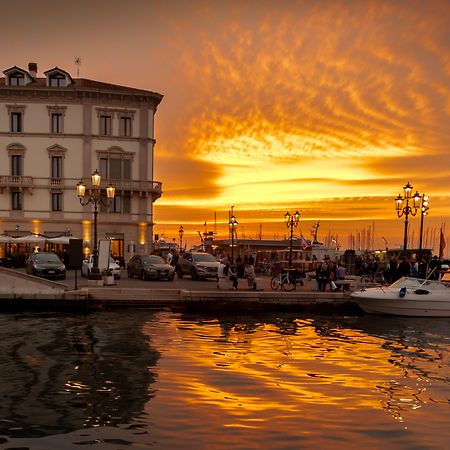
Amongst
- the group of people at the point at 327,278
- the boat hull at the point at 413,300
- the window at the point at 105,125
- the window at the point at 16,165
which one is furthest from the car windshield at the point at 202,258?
the window at the point at 16,165

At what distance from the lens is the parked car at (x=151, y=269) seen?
32.5m

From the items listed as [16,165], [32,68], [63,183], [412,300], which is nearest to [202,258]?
[412,300]

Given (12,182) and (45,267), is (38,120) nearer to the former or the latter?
(12,182)

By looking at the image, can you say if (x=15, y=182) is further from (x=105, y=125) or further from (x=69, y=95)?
(x=105, y=125)

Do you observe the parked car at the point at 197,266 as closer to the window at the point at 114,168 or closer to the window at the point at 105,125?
the window at the point at 114,168

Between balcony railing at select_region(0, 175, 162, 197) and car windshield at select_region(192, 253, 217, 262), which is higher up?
balcony railing at select_region(0, 175, 162, 197)

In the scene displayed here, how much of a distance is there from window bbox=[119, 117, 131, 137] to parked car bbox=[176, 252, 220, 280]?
2266 centimetres

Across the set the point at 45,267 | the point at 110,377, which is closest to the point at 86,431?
the point at 110,377

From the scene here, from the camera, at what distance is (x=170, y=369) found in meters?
13.6

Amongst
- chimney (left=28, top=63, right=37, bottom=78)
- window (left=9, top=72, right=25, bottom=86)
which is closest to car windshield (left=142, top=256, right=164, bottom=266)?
window (left=9, top=72, right=25, bottom=86)

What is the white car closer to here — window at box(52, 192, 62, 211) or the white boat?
the white boat

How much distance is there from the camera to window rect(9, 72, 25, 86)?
5459 cm

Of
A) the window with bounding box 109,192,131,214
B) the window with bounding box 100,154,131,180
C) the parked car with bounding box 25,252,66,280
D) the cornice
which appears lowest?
the parked car with bounding box 25,252,66,280

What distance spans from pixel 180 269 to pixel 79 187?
10.0m
